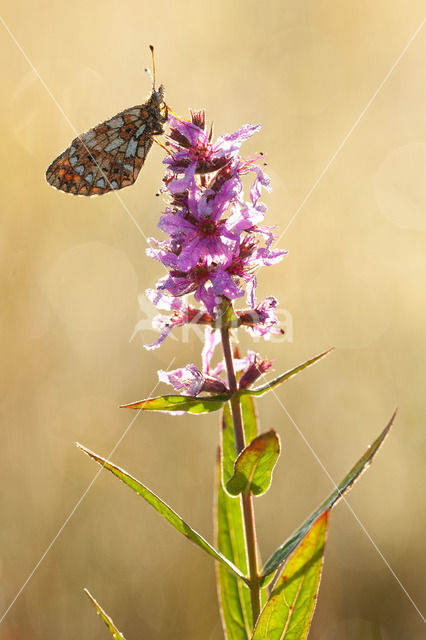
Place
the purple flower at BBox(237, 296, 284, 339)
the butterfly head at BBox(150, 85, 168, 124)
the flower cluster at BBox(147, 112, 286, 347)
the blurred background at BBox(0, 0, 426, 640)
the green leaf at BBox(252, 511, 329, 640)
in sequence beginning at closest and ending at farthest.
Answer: the green leaf at BBox(252, 511, 329, 640)
the flower cluster at BBox(147, 112, 286, 347)
the purple flower at BBox(237, 296, 284, 339)
the butterfly head at BBox(150, 85, 168, 124)
the blurred background at BBox(0, 0, 426, 640)

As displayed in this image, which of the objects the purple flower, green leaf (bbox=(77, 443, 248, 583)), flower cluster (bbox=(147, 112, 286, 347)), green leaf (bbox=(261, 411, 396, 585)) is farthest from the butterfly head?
green leaf (bbox=(261, 411, 396, 585))

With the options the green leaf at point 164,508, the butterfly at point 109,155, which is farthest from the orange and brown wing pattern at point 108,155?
the green leaf at point 164,508

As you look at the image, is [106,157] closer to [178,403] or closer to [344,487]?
[178,403]

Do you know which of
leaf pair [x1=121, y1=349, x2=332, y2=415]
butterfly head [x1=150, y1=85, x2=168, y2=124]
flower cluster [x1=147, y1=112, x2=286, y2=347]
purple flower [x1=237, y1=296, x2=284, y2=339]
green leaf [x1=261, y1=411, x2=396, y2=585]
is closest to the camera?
green leaf [x1=261, y1=411, x2=396, y2=585]

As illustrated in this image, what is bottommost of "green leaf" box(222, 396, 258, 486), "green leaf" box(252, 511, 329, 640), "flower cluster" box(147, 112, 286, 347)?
"green leaf" box(252, 511, 329, 640)

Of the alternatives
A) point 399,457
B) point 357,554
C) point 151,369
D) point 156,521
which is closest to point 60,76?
point 151,369

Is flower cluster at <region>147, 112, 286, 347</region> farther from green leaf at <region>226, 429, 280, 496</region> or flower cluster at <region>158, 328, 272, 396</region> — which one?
green leaf at <region>226, 429, 280, 496</region>

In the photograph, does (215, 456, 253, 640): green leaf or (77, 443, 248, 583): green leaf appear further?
(215, 456, 253, 640): green leaf

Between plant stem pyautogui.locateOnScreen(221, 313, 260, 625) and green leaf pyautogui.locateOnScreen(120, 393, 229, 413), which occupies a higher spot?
green leaf pyautogui.locateOnScreen(120, 393, 229, 413)

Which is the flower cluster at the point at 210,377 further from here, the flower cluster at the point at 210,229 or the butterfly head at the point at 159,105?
the butterfly head at the point at 159,105
